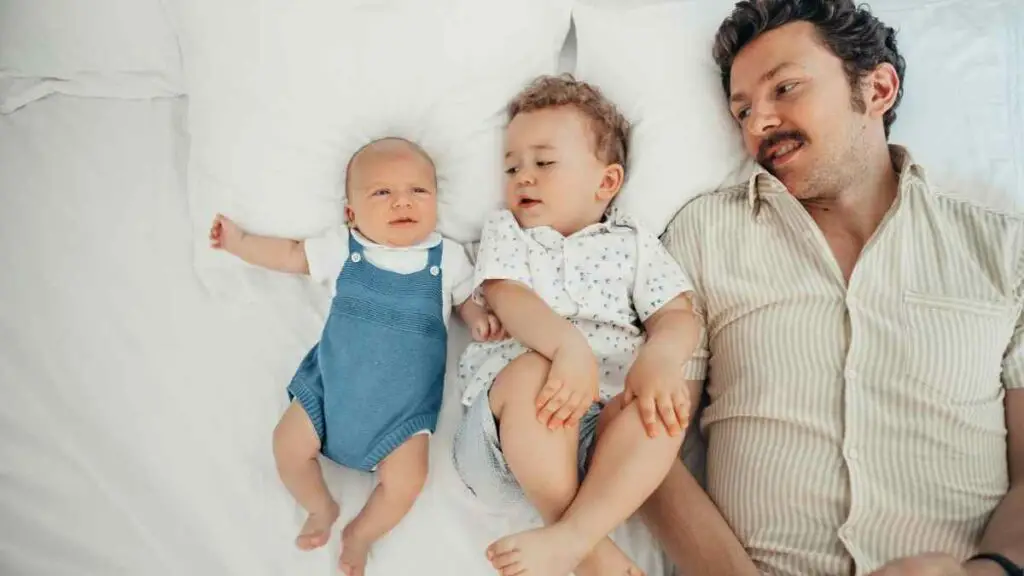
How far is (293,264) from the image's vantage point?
165 centimetres

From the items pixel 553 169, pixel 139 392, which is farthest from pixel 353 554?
pixel 553 169

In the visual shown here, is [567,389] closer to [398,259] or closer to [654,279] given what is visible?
[654,279]

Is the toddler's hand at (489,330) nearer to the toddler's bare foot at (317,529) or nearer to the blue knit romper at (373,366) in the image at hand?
the blue knit romper at (373,366)

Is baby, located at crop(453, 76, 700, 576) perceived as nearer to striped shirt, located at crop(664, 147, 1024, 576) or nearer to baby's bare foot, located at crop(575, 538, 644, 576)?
baby's bare foot, located at crop(575, 538, 644, 576)

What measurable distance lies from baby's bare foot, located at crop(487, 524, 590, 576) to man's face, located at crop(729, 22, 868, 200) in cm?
80

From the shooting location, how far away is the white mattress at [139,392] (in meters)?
1.43

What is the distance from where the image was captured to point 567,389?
133 cm

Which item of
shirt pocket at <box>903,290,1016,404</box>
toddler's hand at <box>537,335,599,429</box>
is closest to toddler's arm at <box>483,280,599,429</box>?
toddler's hand at <box>537,335,599,429</box>

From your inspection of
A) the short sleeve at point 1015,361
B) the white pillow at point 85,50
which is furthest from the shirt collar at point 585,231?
the white pillow at point 85,50

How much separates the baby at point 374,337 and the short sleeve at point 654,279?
0.28 m

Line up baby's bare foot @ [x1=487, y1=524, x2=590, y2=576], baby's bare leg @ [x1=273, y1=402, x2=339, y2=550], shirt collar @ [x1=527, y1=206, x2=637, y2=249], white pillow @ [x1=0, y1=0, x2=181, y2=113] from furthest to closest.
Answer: white pillow @ [x1=0, y1=0, x2=181, y2=113], shirt collar @ [x1=527, y1=206, x2=637, y2=249], baby's bare leg @ [x1=273, y1=402, x2=339, y2=550], baby's bare foot @ [x1=487, y1=524, x2=590, y2=576]

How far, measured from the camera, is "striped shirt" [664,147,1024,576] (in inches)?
53.1

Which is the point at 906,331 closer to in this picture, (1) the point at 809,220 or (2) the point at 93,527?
(1) the point at 809,220

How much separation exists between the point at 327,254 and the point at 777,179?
891 millimetres
